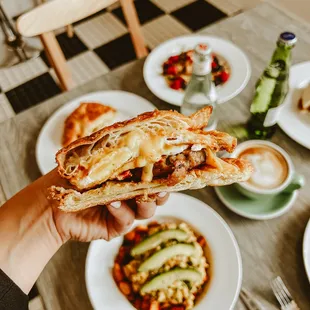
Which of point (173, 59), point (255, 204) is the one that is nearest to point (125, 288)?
point (255, 204)

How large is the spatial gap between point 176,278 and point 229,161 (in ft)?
1.29

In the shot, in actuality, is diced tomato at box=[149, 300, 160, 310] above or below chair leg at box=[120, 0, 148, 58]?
below

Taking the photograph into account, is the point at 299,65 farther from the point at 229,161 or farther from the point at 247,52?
the point at 229,161

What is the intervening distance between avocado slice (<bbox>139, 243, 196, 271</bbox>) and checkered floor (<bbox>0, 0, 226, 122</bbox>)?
7.85ft

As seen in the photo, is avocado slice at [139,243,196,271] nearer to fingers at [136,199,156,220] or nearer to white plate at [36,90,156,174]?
fingers at [136,199,156,220]

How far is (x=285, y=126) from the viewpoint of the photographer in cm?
149

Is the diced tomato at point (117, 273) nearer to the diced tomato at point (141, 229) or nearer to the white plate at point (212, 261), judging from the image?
the white plate at point (212, 261)

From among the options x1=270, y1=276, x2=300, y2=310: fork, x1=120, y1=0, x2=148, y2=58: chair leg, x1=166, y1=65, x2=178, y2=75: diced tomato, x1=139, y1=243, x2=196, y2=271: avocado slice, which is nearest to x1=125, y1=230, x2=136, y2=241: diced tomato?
x1=139, y1=243, x2=196, y2=271: avocado slice

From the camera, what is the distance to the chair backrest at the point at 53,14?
1.82 m

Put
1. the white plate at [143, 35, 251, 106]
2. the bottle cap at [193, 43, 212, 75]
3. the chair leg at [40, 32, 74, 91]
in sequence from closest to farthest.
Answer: the bottle cap at [193, 43, 212, 75] → the white plate at [143, 35, 251, 106] → the chair leg at [40, 32, 74, 91]

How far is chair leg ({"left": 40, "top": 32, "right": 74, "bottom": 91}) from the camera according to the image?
74.0 inches

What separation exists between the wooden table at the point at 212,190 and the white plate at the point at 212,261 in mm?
59

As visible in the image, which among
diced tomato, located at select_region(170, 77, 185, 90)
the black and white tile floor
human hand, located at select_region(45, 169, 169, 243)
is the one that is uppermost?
diced tomato, located at select_region(170, 77, 185, 90)

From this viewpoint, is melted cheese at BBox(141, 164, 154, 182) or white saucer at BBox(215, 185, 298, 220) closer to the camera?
melted cheese at BBox(141, 164, 154, 182)
